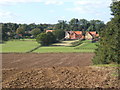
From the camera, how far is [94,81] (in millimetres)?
10852

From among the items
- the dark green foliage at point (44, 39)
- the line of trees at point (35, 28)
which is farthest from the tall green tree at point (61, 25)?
the dark green foliage at point (44, 39)

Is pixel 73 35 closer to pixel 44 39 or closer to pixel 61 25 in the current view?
pixel 61 25

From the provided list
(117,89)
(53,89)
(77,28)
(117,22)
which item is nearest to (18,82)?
(53,89)

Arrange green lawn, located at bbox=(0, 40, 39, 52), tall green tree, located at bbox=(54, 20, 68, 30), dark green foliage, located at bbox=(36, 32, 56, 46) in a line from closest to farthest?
green lawn, located at bbox=(0, 40, 39, 52) → dark green foliage, located at bbox=(36, 32, 56, 46) → tall green tree, located at bbox=(54, 20, 68, 30)

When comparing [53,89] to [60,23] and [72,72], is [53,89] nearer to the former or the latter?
[72,72]

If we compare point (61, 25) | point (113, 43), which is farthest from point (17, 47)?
point (61, 25)

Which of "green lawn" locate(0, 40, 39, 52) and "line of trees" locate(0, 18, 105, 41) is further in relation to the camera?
"line of trees" locate(0, 18, 105, 41)

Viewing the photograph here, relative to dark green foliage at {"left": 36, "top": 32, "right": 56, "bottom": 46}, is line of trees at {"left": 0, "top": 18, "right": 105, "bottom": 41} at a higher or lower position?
higher

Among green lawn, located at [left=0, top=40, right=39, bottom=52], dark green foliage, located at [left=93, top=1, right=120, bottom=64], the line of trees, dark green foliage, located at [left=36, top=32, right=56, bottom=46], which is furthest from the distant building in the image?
dark green foliage, located at [left=93, top=1, right=120, bottom=64]

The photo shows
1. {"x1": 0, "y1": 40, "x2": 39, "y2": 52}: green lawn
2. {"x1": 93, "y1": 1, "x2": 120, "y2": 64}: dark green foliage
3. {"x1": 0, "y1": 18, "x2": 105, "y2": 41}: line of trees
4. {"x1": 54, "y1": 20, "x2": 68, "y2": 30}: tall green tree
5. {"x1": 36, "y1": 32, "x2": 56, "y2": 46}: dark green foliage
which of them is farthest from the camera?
{"x1": 54, "y1": 20, "x2": 68, "y2": 30}: tall green tree

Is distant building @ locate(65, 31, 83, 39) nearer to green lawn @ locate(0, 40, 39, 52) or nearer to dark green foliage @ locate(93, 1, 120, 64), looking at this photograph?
green lawn @ locate(0, 40, 39, 52)

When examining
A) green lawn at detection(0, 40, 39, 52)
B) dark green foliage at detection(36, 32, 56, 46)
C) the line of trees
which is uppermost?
the line of trees

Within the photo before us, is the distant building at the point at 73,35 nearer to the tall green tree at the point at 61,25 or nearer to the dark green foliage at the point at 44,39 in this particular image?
the tall green tree at the point at 61,25

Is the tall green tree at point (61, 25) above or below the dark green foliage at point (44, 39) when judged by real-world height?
above
